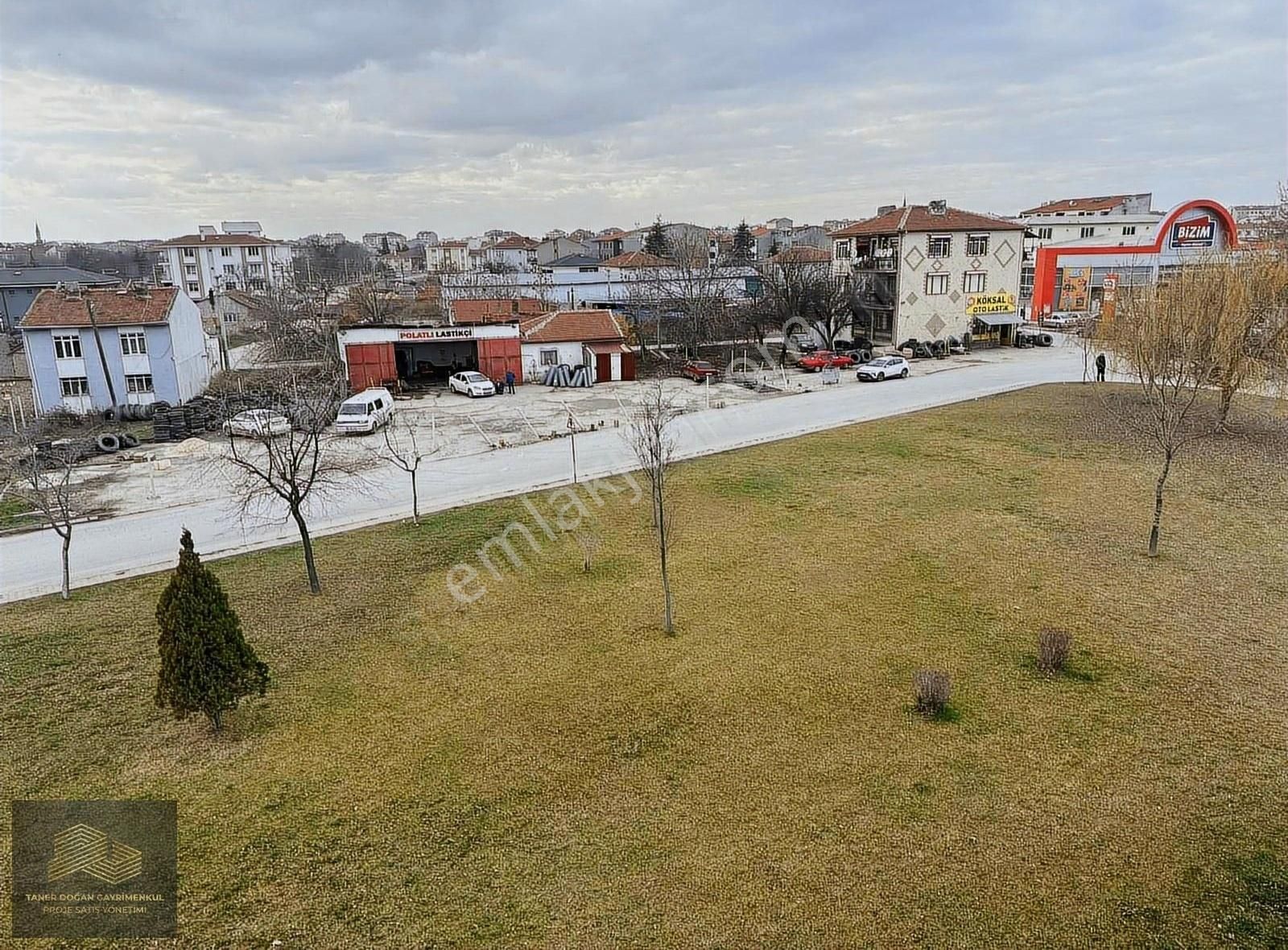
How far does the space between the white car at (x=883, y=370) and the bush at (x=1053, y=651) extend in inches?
979

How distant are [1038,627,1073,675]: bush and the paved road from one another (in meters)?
12.2

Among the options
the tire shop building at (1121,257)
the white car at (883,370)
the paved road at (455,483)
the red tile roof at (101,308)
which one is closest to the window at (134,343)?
the red tile roof at (101,308)

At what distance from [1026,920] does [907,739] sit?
8.62 feet

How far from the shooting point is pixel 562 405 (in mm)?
29672

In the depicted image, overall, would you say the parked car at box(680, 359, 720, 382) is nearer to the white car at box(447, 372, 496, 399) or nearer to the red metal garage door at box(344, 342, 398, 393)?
the white car at box(447, 372, 496, 399)

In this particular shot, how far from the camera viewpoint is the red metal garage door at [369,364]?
32438mm

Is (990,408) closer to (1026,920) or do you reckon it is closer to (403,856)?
(1026,920)

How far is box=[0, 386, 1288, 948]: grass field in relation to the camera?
22.1 feet

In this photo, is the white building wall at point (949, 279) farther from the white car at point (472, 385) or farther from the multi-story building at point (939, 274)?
the white car at point (472, 385)

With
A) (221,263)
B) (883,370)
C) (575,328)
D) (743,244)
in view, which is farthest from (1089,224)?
(221,263)

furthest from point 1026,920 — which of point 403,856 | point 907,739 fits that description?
point 403,856

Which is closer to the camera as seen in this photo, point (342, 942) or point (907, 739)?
point (342, 942)

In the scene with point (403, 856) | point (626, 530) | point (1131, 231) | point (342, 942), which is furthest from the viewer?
point (1131, 231)

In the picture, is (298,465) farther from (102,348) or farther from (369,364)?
(102,348)
